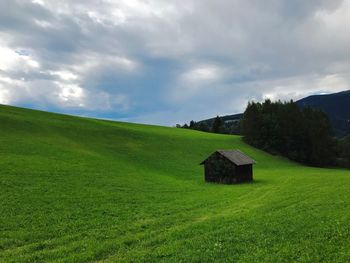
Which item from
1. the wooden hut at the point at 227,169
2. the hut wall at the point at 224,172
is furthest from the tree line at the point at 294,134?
the hut wall at the point at 224,172

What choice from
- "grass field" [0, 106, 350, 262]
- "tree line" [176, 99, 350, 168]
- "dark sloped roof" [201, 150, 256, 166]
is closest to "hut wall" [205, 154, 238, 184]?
"dark sloped roof" [201, 150, 256, 166]

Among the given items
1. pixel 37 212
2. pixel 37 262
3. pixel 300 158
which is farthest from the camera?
pixel 300 158

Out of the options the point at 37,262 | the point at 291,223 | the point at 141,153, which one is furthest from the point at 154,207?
the point at 141,153

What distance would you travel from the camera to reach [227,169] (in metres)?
58.4

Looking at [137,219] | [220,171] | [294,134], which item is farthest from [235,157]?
[294,134]

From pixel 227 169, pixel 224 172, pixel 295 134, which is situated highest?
pixel 295 134

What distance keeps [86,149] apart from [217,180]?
2502 cm

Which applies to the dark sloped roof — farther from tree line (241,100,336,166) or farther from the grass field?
tree line (241,100,336,166)

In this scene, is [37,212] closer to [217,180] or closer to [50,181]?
[50,181]

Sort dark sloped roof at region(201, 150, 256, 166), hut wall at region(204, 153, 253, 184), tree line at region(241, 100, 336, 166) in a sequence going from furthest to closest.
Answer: tree line at region(241, 100, 336, 166) < dark sloped roof at region(201, 150, 256, 166) < hut wall at region(204, 153, 253, 184)

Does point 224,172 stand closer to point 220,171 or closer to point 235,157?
point 220,171

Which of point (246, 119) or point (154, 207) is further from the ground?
point (246, 119)

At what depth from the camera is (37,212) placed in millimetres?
25875

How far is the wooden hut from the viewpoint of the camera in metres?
57.7
